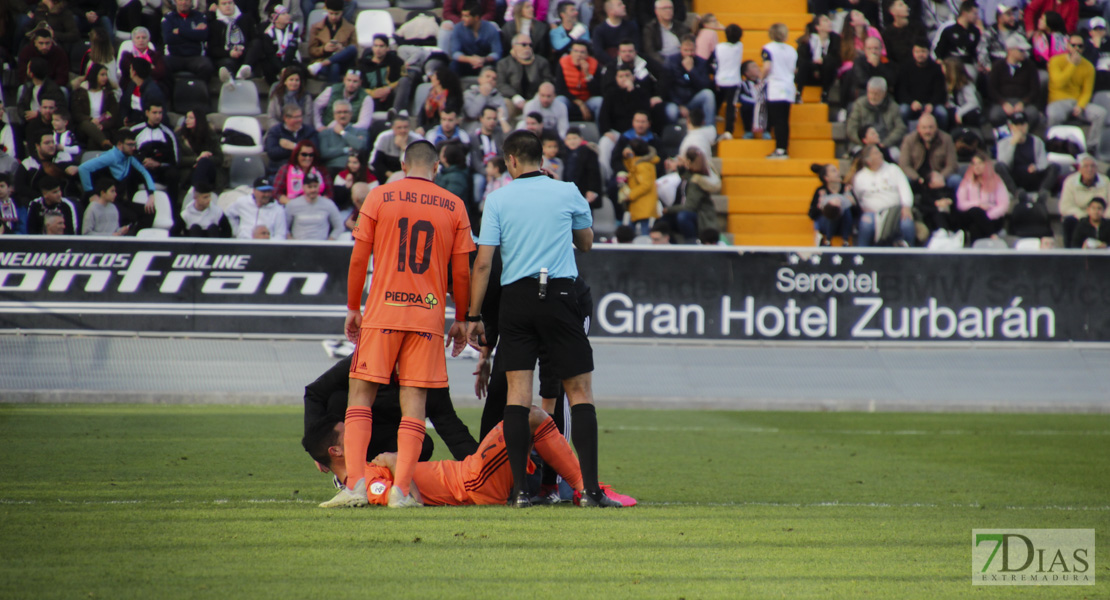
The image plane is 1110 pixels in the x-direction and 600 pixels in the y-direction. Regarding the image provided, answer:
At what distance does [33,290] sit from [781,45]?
11.6 meters

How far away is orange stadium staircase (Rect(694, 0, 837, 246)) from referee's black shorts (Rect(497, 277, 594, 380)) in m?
11.6

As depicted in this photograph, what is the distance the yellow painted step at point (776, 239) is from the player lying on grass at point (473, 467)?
1188cm

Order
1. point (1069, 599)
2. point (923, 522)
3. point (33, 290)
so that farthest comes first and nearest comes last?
1. point (33, 290)
2. point (923, 522)
3. point (1069, 599)

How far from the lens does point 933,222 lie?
1666 centimetres

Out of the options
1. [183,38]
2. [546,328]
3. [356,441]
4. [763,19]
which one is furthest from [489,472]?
[763,19]

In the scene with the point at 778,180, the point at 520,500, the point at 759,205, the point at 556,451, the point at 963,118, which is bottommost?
the point at 520,500

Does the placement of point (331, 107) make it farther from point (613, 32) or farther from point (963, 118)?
point (963, 118)

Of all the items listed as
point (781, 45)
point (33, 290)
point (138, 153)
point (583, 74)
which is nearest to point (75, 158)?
point (138, 153)

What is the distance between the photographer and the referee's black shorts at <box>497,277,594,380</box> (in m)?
6.24

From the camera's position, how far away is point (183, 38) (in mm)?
17906

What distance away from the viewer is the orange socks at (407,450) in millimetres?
6164

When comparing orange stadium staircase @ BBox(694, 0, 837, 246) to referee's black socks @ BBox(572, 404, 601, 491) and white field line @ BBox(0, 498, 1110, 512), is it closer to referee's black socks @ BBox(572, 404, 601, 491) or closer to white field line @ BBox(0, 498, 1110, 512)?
white field line @ BBox(0, 498, 1110, 512)

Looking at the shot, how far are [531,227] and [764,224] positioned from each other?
1228cm

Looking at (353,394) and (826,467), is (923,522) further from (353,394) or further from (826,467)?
(353,394)
